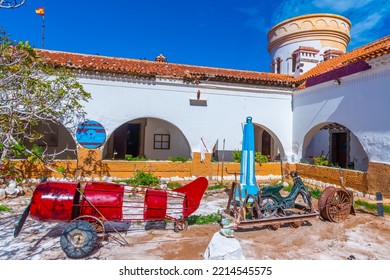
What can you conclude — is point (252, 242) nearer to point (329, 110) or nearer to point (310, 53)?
point (329, 110)

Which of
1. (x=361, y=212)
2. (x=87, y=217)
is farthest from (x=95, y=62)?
(x=361, y=212)

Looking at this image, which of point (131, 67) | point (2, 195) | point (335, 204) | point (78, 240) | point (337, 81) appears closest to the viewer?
point (78, 240)

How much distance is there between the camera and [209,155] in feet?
36.8

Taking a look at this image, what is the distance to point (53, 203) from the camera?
4328 mm

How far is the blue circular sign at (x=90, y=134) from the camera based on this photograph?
9.93 metres

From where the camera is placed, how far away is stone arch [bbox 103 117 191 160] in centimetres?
1434

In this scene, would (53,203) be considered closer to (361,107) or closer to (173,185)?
(173,185)

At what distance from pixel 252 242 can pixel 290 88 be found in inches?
370

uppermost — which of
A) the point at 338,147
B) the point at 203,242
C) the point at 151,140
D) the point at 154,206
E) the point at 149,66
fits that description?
the point at 149,66

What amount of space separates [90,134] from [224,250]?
Result: 25.9ft

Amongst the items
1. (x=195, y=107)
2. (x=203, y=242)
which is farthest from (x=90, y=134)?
(x=203, y=242)

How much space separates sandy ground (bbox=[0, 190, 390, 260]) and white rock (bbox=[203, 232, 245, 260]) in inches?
18.4

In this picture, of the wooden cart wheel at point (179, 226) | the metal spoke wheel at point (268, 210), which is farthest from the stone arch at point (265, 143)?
the wooden cart wheel at point (179, 226)

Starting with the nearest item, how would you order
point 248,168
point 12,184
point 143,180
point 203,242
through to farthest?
point 203,242, point 248,168, point 12,184, point 143,180
